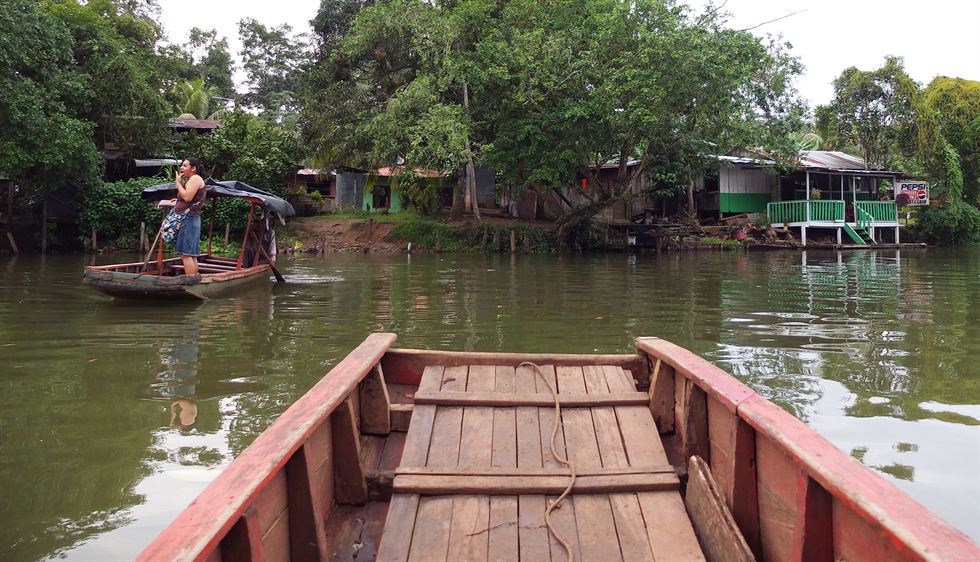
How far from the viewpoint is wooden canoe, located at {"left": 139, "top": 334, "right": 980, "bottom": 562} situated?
6.15ft

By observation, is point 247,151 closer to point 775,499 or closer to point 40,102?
point 40,102

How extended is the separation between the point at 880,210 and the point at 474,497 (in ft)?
94.4

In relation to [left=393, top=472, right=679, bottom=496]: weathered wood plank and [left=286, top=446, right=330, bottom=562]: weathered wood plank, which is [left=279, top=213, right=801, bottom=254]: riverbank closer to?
[left=393, top=472, right=679, bottom=496]: weathered wood plank

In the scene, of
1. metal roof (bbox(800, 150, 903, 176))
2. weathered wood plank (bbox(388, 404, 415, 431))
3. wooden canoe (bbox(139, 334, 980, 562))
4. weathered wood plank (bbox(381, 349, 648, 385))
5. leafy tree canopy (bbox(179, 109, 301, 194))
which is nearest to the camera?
wooden canoe (bbox(139, 334, 980, 562))

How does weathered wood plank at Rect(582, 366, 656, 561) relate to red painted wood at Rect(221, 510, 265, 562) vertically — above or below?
below

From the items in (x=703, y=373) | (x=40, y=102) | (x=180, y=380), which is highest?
(x=40, y=102)

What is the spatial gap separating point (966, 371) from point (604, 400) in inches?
167

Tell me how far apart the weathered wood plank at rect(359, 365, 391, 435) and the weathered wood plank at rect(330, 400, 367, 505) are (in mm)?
575

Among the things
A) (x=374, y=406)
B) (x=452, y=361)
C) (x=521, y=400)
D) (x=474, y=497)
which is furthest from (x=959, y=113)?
(x=474, y=497)

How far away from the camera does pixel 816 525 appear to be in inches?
81.0

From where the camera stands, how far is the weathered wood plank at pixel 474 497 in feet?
7.84

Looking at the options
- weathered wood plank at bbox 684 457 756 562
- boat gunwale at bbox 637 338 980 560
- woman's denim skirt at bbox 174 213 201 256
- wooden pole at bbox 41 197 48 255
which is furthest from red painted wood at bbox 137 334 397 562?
wooden pole at bbox 41 197 48 255

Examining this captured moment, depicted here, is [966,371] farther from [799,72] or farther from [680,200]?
[680,200]

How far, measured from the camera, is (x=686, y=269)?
55.8 feet
